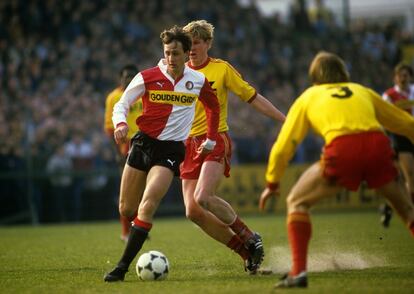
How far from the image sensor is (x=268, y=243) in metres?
12.5

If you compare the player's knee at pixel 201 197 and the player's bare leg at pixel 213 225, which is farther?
the player's bare leg at pixel 213 225

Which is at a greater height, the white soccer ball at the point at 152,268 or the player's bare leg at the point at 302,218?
the player's bare leg at the point at 302,218

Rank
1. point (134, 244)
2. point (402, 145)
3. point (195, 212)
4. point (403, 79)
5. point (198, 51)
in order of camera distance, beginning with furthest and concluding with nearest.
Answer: point (403, 79) → point (402, 145) → point (198, 51) → point (195, 212) → point (134, 244)

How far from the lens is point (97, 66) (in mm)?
22078

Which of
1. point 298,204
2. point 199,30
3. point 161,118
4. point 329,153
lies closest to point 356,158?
point 329,153

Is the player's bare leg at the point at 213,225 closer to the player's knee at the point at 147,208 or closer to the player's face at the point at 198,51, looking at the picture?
the player's knee at the point at 147,208

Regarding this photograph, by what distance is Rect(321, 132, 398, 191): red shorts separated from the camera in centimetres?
711

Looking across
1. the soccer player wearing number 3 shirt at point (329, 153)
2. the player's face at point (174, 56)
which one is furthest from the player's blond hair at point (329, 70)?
the player's face at point (174, 56)

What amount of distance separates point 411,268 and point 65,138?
11.9m

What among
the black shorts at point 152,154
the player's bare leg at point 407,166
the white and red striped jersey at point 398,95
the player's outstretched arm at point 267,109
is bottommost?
the player's bare leg at point 407,166

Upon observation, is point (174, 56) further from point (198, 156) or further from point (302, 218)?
point (302, 218)

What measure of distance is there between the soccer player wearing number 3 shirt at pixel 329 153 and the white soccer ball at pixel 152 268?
5.01 ft

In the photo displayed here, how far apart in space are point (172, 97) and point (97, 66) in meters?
13.8

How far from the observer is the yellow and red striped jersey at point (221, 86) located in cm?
940
